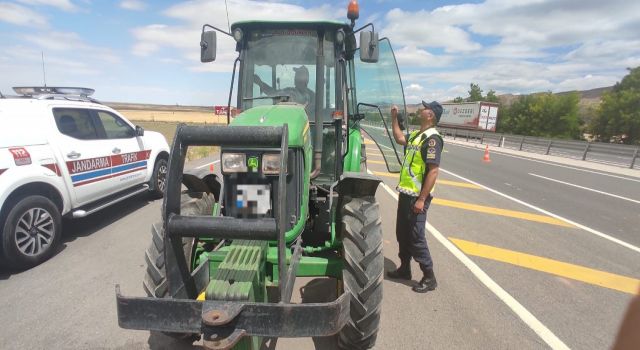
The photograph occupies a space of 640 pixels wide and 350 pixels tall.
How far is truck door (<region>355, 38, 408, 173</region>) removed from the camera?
5102 mm

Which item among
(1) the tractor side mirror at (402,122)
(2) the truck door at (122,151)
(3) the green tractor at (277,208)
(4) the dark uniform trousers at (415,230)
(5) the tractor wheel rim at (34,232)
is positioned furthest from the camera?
(2) the truck door at (122,151)

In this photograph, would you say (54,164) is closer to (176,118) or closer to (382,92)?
(382,92)

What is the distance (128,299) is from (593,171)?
62.6ft

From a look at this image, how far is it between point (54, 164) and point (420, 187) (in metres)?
4.93

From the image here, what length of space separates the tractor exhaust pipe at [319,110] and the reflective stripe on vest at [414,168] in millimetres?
1044

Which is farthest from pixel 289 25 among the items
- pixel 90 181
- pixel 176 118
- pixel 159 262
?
pixel 176 118

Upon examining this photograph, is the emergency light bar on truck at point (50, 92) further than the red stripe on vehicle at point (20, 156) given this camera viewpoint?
Yes

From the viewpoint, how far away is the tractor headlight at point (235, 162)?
2934 mm

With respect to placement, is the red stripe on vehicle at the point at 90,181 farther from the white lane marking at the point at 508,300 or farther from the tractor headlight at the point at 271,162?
the white lane marking at the point at 508,300

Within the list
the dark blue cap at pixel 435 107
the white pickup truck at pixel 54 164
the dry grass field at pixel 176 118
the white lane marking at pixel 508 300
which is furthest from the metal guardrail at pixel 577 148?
the dry grass field at pixel 176 118

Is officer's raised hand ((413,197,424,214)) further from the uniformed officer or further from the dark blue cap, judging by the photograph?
the dark blue cap

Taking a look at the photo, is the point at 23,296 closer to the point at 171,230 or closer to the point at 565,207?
the point at 171,230

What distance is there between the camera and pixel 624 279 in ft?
16.3

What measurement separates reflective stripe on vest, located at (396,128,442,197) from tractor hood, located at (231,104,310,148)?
1524 mm
